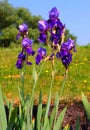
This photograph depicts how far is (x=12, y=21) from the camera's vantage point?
129ft

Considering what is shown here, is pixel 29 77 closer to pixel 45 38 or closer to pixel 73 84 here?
pixel 73 84

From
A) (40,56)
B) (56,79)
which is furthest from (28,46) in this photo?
(56,79)

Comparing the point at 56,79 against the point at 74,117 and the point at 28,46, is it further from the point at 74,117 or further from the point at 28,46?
the point at 28,46

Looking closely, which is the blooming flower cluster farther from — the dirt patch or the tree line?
the tree line

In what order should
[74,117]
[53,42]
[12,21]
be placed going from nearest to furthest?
[53,42] < [74,117] < [12,21]

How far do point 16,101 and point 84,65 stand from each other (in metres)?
4.04

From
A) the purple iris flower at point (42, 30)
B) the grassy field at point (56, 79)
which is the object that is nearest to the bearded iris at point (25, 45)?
the purple iris flower at point (42, 30)

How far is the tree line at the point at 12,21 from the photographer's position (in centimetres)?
3569

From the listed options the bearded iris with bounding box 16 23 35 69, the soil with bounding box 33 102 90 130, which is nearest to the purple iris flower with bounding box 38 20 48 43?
the bearded iris with bounding box 16 23 35 69

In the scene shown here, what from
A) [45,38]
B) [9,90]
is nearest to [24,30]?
[45,38]

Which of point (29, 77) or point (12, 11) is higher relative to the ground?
point (12, 11)

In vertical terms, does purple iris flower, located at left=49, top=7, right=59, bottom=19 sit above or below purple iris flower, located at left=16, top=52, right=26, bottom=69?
above

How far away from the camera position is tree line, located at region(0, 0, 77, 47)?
35.7m

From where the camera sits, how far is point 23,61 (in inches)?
118
